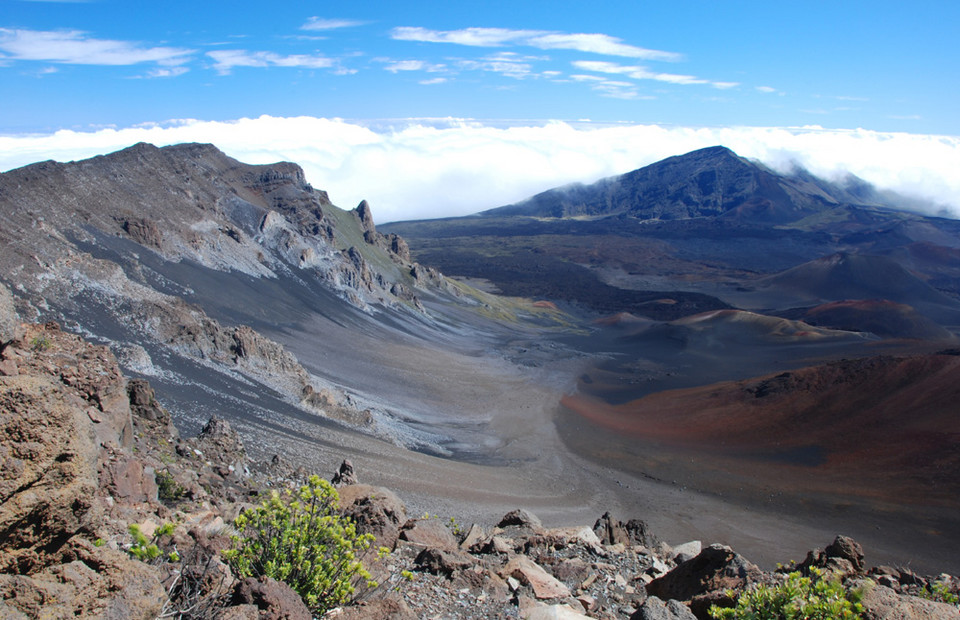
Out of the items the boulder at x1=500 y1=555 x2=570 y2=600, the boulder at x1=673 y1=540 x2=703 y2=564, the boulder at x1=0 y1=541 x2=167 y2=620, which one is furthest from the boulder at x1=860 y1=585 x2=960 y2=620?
the boulder at x1=673 y1=540 x2=703 y2=564

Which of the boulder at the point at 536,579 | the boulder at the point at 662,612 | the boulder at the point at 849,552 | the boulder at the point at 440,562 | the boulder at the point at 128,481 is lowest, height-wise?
the boulder at the point at 849,552

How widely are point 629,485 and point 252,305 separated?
925 inches

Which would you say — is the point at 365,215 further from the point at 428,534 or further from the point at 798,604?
the point at 798,604

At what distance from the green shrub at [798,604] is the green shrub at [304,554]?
3.13m

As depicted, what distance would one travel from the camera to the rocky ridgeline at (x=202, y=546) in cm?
352

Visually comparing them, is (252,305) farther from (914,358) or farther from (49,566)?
(914,358)

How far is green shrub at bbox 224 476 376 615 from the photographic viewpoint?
501cm

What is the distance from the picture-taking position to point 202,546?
17.5 feet

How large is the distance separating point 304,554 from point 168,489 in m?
6.42

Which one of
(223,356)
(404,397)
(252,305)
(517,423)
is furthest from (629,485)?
(252,305)

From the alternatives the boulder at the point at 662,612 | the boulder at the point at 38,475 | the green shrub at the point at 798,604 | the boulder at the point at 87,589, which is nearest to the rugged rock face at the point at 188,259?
the boulder at the point at 38,475

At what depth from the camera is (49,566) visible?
3547 mm

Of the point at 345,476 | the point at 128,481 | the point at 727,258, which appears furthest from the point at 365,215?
the point at 727,258

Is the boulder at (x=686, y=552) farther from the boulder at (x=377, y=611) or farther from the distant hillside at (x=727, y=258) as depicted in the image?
the distant hillside at (x=727, y=258)
